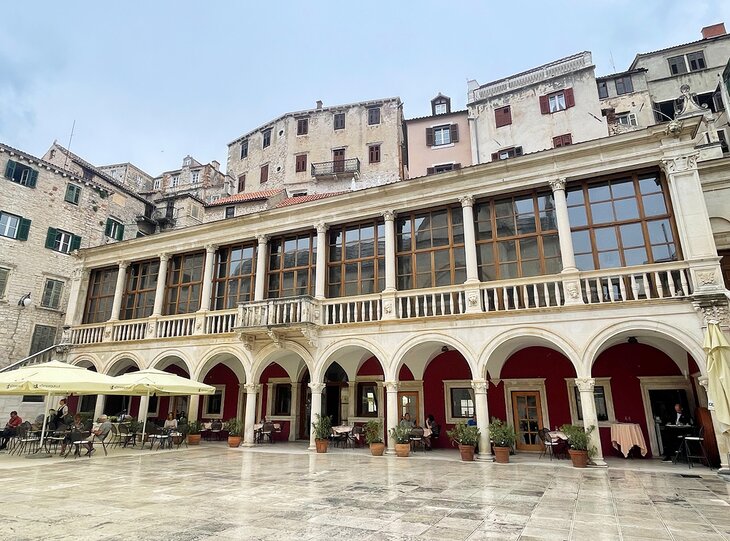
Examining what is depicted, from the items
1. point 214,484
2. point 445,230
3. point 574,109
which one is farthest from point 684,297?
point 574,109

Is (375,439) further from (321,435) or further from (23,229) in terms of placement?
(23,229)

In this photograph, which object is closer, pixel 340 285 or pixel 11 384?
pixel 11 384

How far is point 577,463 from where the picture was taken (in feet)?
36.6

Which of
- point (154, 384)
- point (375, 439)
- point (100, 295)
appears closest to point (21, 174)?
point (100, 295)

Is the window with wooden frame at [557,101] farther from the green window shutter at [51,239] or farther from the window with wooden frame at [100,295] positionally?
the green window shutter at [51,239]

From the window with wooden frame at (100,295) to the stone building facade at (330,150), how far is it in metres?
13.2

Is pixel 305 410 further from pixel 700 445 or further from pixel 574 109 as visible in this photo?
pixel 574 109

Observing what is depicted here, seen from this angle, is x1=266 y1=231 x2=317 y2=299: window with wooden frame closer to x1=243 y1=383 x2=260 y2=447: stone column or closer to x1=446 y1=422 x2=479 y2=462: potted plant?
x1=243 y1=383 x2=260 y2=447: stone column

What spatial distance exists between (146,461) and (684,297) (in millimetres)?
14849

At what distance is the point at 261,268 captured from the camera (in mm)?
17938

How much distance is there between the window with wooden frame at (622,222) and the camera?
12.7 meters

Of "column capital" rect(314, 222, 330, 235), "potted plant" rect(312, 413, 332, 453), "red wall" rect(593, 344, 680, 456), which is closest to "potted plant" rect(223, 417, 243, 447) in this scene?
"potted plant" rect(312, 413, 332, 453)

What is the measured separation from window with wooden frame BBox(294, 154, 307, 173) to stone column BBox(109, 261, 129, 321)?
14.5 meters

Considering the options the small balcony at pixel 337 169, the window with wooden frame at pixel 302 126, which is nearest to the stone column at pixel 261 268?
the small balcony at pixel 337 169
